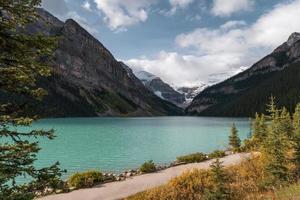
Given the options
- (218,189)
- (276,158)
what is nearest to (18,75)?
(218,189)

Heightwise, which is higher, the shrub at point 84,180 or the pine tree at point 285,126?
the pine tree at point 285,126

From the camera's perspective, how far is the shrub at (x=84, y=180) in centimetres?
2836

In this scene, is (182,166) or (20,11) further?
(182,166)

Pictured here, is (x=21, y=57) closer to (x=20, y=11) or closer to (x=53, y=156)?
(x=20, y=11)

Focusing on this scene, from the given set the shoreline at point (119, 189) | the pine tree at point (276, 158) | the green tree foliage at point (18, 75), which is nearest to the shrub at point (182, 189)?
the shoreline at point (119, 189)

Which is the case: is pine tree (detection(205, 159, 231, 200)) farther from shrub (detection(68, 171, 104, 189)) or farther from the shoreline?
shrub (detection(68, 171, 104, 189))

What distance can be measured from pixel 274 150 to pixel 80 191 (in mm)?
13195

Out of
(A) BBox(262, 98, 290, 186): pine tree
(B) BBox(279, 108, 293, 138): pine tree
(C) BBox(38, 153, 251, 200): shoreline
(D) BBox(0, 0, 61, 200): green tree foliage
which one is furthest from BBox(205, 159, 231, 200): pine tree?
(D) BBox(0, 0, 61, 200): green tree foliage

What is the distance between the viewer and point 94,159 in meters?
57.5

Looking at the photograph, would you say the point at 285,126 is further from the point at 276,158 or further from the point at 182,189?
the point at 182,189

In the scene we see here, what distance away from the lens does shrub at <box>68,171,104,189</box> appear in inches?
1117

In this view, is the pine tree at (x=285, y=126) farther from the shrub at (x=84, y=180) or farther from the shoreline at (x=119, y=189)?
the shrub at (x=84, y=180)

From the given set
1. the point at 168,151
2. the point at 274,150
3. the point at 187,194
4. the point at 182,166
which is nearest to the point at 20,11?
the point at 187,194

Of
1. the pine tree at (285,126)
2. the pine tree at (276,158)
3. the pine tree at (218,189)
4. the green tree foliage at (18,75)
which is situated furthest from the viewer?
the pine tree at (285,126)
